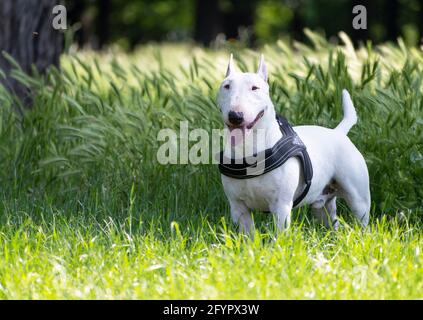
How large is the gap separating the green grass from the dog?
0.17 m

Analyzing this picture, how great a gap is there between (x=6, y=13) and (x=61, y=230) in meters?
3.77

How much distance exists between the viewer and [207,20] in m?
25.8

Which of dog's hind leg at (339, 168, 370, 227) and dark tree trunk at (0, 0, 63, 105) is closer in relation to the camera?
dog's hind leg at (339, 168, 370, 227)

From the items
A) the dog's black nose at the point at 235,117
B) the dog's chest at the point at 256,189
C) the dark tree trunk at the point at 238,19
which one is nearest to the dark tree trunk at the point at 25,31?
the dog's chest at the point at 256,189

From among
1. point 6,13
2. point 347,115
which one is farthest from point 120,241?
point 6,13

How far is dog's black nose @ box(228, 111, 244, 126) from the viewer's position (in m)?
4.66

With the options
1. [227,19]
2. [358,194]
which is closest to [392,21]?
[227,19]

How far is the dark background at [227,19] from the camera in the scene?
87.1 ft

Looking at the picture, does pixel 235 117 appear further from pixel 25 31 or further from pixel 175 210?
pixel 25 31

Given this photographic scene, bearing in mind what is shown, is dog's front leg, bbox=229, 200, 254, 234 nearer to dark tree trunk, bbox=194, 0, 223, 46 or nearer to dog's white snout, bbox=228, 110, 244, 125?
dog's white snout, bbox=228, 110, 244, 125

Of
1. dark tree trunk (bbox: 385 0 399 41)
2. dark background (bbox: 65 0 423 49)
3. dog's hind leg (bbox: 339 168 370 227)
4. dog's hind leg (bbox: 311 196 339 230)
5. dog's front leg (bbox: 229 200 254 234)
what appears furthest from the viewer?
dark tree trunk (bbox: 385 0 399 41)

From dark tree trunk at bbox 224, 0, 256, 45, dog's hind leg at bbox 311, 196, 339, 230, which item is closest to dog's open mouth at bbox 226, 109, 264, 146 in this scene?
dog's hind leg at bbox 311, 196, 339, 230

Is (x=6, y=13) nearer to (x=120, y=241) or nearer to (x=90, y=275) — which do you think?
(x=120, y=241)
